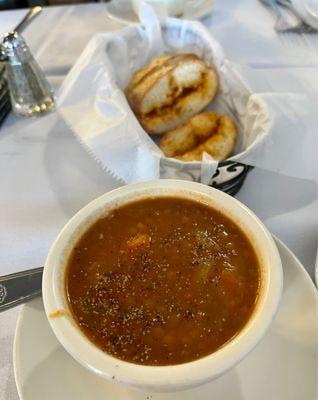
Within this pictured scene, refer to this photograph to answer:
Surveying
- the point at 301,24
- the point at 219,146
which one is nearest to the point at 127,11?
the point at 301,24

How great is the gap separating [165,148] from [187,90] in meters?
0.34

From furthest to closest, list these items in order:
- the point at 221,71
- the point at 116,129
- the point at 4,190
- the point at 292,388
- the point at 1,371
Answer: the point at 221,71
the point at 4,190
the point at 116,129
the point at 1,371
the point at 292,388

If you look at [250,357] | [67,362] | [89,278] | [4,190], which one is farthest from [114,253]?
[4,190]

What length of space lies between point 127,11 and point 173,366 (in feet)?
7.04

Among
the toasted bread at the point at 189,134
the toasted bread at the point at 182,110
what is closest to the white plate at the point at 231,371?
the toasted bread at the point at 189,134

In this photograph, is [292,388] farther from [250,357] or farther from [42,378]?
[42,378]

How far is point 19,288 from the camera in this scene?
3.21 feet

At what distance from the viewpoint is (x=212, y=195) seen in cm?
102

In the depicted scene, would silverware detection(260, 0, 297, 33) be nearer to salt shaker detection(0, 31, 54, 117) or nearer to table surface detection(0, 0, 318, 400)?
table surface detection(0, 0, 318, 400)

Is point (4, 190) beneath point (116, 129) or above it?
beneath

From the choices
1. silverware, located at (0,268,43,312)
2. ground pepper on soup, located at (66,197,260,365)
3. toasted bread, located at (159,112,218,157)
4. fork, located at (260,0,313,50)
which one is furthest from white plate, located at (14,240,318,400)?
fork, located at (260,0,313,50)

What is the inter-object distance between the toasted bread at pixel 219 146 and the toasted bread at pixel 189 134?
43mm

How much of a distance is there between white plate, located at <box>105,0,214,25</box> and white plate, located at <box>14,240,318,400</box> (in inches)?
70.1

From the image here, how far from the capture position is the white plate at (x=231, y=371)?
857 millimetres
